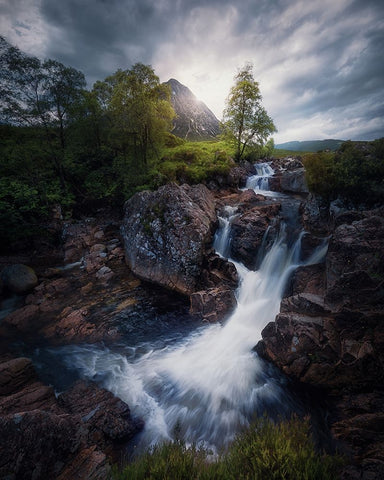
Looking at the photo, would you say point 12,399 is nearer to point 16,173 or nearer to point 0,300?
point 0,300

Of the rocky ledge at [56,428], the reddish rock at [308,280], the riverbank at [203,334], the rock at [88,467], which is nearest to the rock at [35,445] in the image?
the rocky ledge at [56,428]

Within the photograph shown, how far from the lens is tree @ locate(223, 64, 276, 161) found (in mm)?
23047

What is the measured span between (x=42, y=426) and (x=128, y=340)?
4.66 m

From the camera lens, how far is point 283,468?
298 cm

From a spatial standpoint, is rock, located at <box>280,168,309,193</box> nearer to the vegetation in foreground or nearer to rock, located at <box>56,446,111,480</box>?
the vegetation in foreground

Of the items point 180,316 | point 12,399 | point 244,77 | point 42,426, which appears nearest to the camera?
point 42,426

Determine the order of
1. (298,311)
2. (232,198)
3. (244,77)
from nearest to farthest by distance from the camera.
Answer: (298,311)
(232,198)
(244,77)

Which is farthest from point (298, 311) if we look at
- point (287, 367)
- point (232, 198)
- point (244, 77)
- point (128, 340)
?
point (244, 77)

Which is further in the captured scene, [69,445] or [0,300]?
[0,300]

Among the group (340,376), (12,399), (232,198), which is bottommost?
(340,376)

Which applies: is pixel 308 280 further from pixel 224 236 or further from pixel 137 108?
pixel 137 108

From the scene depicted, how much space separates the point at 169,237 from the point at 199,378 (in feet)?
24.1

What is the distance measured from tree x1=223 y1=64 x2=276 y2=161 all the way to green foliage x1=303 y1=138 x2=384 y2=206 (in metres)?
16.1

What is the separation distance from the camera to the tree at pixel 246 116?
23047 millimetres
